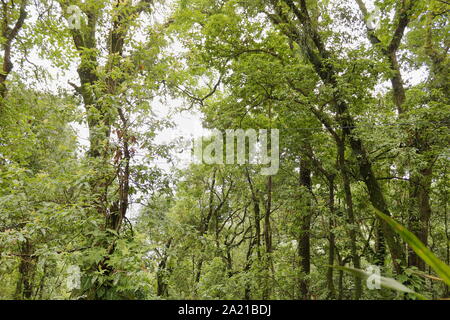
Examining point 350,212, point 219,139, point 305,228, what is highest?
point 219,139

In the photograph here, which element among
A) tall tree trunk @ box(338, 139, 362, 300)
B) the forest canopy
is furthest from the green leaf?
tall tree trunk @ box(338, 139, 362, 300)

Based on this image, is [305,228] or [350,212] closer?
[350,212]

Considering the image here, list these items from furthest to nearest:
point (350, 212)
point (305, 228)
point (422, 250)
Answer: point (305, 228)
point (350, 212)
point (422, 250)

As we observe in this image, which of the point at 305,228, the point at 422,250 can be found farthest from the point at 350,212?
the point at 422,250

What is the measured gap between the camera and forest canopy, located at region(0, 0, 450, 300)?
2.58 meters

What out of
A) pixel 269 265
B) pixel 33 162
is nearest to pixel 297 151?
pixel 269 265

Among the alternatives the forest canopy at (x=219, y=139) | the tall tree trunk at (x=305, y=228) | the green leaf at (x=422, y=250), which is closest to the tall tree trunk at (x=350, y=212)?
the forest canopy at (x=219, y=139)

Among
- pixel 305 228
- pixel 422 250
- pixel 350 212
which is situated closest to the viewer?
pixel 422 250

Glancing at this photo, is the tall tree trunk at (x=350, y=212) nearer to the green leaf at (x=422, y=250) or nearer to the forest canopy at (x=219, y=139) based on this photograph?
the forest canopy at (x=219, y=139)

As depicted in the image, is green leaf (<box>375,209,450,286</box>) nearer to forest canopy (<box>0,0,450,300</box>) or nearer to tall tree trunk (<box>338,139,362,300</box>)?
forest canopy (<box>0,0,450,300</box>)

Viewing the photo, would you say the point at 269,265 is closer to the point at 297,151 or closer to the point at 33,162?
the point at 297,151

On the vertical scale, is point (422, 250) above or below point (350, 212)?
below

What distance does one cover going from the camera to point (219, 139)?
604cm

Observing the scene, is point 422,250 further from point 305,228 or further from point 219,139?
point 305,228
